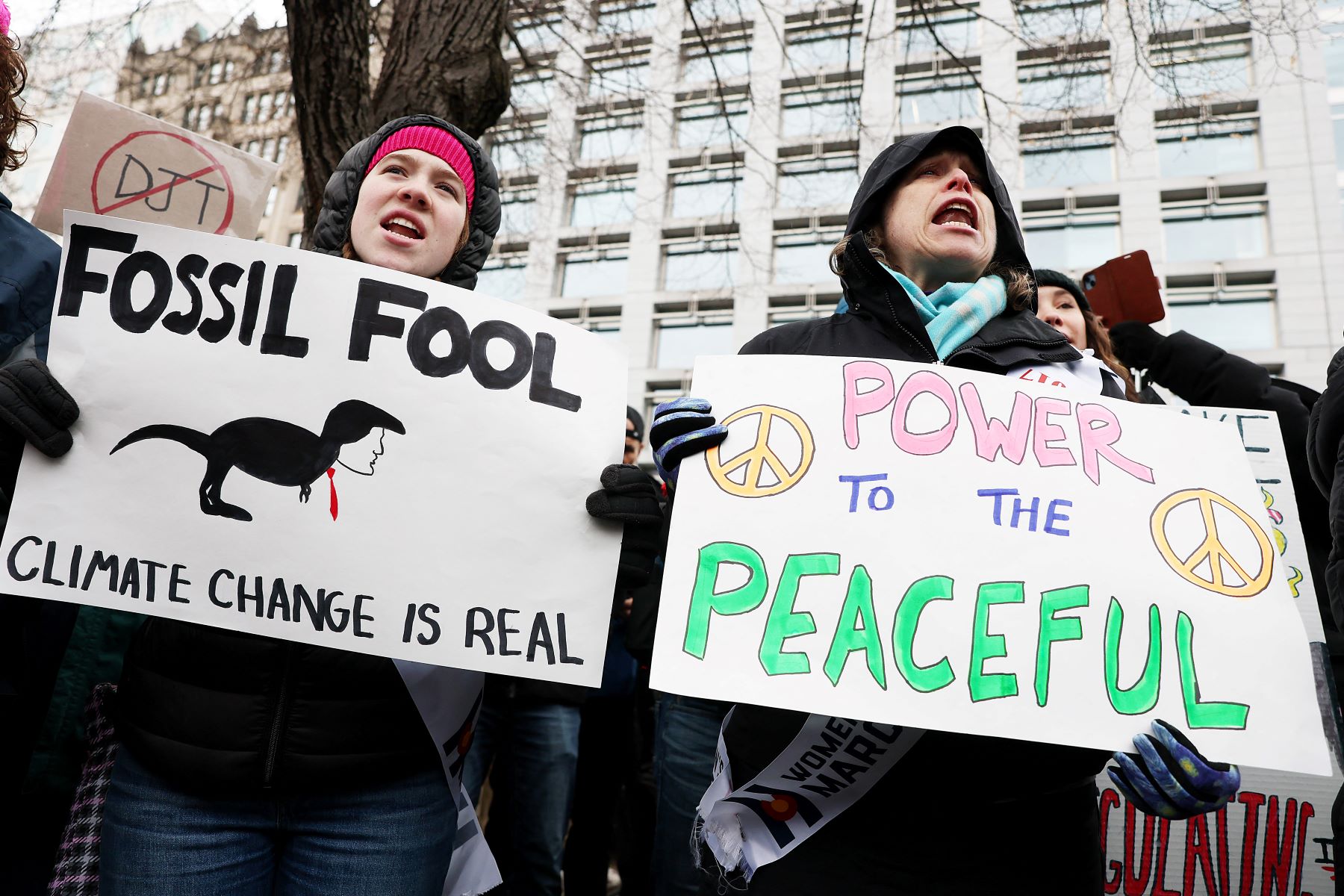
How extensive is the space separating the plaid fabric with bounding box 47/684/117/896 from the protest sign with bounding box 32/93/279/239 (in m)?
1.71

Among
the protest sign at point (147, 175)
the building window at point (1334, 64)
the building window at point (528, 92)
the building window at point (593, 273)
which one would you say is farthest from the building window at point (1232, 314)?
the protest sign at point (147, 175)

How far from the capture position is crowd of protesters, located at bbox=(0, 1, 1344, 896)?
128 cm

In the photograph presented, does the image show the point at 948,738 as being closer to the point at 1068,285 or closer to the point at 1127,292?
the point at 1068,285

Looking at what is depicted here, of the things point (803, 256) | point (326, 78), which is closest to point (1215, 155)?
point (803, 256)

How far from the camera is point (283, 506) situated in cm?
139

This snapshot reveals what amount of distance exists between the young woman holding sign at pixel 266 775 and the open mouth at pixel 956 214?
1.34 m

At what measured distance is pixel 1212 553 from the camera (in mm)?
A: 1285

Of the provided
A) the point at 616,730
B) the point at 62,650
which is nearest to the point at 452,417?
the point at 62,650

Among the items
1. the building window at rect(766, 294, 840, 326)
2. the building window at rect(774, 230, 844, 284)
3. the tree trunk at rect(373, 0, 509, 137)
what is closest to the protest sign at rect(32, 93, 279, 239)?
the tree trunk at rect(373, 0, 509, 137)

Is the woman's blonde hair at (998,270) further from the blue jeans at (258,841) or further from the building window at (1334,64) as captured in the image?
the building window at (1334,64)

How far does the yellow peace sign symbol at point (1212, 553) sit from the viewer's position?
1257 millimetres

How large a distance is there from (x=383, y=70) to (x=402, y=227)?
207 centimetres

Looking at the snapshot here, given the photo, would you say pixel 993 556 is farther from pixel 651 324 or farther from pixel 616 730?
pixel 651 324

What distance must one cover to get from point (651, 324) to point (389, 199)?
22394 mm
